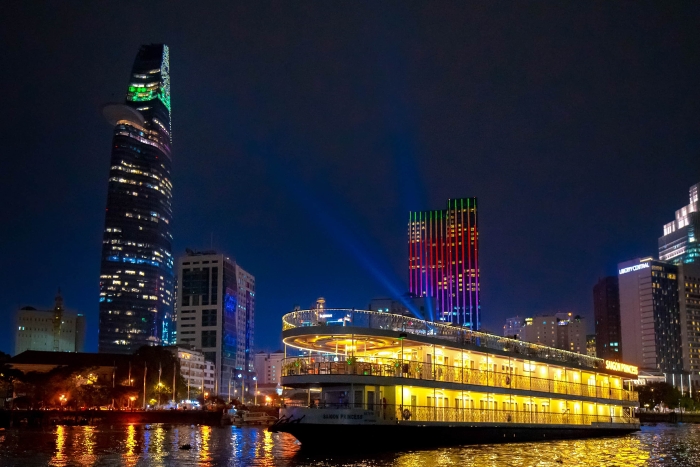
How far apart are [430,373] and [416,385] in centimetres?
209

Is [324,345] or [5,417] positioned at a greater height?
[324,345]

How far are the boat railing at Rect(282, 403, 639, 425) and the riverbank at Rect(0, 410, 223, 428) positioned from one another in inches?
2288

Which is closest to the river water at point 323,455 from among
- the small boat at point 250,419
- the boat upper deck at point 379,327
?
the boat upper deck at point 379,327

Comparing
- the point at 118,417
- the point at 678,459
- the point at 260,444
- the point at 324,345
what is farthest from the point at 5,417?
the point at 678,459

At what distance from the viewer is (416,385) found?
41469mm

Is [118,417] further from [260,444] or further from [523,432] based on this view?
[523,432]

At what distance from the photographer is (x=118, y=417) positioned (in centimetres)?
9756

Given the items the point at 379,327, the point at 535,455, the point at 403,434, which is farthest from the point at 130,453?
the point at 535,455

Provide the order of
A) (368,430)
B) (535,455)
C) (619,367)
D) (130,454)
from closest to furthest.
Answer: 1. (368,430)
2. (535,455)
3. (130,454)
4. (619,367)

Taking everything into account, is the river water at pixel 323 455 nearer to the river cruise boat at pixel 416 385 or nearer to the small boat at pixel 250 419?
the river cruise boat at pixel 416 385

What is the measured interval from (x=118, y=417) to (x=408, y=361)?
68.6m

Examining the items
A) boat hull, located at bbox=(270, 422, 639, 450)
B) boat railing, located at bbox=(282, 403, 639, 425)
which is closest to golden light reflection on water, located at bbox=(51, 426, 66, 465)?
boat hull, located at bbox=(270, 422, 639, 450)

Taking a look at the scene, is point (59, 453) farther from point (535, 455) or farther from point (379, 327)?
point (535, 455)

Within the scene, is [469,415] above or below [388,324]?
below
